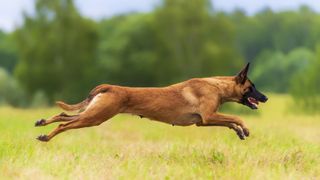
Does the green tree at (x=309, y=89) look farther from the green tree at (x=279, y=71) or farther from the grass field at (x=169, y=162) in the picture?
the grass field at (x=169, y=162)

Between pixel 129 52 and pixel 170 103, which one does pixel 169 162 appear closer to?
pixel 170 103

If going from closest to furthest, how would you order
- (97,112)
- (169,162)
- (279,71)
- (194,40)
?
(169,162) → (97,112) → (194,40) → (279,71)

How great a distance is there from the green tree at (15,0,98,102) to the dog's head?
124 ft

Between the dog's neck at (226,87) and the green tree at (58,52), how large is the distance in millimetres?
38025

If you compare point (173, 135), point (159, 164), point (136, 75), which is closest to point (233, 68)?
point (136, 75)

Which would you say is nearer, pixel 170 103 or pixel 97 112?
pixel 97 112

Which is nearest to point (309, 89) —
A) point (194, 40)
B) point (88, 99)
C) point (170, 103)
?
point (194, 40)

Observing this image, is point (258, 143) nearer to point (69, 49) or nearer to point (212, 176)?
point (212, 176)

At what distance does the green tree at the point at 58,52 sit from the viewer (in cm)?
4884

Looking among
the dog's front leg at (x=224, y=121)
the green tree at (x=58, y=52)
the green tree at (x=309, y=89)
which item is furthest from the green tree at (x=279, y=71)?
the dog's front leg at (x=224, y=121)

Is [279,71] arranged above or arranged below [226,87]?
above

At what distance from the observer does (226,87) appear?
36.7ft

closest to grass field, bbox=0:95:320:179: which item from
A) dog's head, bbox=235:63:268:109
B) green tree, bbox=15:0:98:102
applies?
dog's head, bbox=235:63:268:109

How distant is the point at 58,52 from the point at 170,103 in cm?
3928
